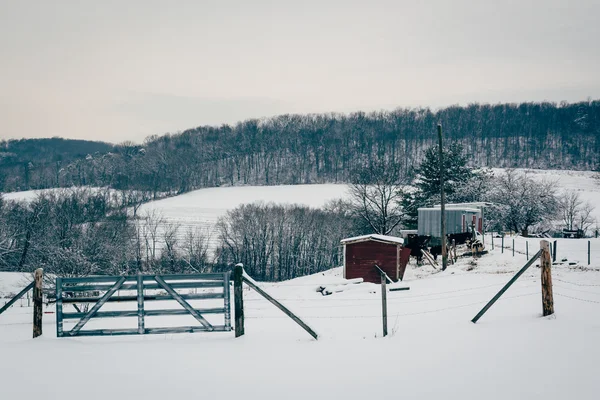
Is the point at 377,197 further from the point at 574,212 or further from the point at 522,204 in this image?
the point at 574,212

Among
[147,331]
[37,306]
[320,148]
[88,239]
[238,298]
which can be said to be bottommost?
[88,239]

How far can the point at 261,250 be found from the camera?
6544 cm

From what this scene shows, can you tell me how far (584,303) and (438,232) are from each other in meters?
24.0

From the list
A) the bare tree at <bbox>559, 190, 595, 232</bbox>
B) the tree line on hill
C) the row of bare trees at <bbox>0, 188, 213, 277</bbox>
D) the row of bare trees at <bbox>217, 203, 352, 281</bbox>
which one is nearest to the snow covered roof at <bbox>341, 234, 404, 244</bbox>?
the tree line on hill

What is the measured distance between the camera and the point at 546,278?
8.25 m

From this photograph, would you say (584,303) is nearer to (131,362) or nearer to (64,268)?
(131,362)

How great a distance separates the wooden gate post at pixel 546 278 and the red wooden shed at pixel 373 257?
1826cm

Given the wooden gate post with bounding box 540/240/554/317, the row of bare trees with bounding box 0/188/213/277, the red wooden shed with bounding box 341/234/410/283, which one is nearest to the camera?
the wooden gate post with bounding box 540/240/554/317

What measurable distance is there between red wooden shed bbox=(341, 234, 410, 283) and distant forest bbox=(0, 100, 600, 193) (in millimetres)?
82473

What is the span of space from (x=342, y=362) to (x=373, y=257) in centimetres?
2097

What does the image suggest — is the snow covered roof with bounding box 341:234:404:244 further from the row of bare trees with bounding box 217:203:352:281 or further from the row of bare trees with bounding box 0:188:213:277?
the row of bare trees with bounding box 217:203:352:281

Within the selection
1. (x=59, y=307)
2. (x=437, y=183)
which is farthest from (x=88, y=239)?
(x=59, y=307)

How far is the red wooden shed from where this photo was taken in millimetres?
26938

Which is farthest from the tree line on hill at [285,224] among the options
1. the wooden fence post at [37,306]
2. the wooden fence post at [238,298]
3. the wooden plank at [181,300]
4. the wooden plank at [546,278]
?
the wooden plank at [546,278]
